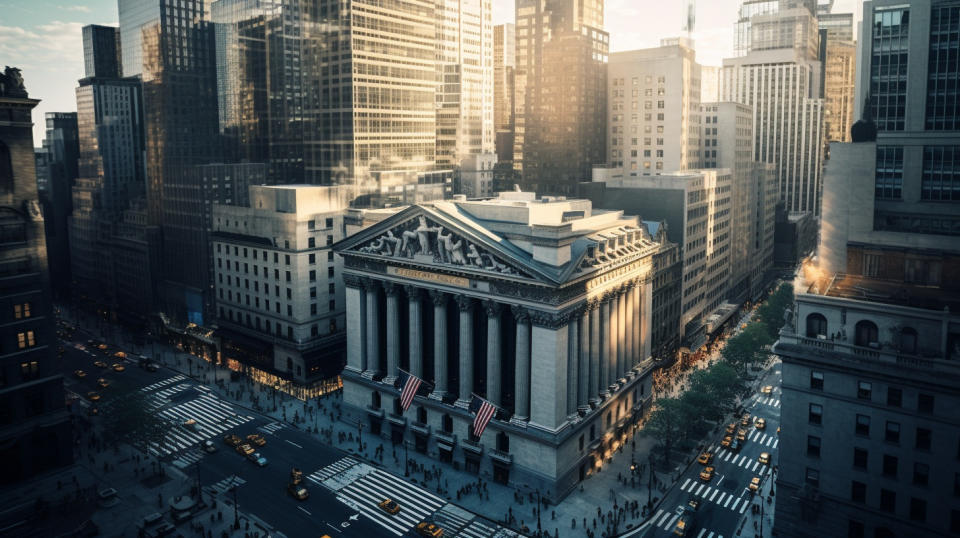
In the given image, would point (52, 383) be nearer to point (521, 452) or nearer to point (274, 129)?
point (521, 452)

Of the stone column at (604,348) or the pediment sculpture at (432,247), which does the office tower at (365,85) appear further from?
the stone column at (604,348)

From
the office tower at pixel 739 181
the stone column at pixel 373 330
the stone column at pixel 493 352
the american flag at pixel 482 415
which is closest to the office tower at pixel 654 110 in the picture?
the office tower at pixel 739 181

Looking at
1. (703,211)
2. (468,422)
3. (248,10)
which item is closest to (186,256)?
(248,10)

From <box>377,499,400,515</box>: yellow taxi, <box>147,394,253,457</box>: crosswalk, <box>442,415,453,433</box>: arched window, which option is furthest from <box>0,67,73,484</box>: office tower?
<box>442,415,453,433</box>: arched window

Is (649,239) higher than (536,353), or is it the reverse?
(649,239)

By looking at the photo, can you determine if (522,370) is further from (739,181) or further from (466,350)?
(739,181)
